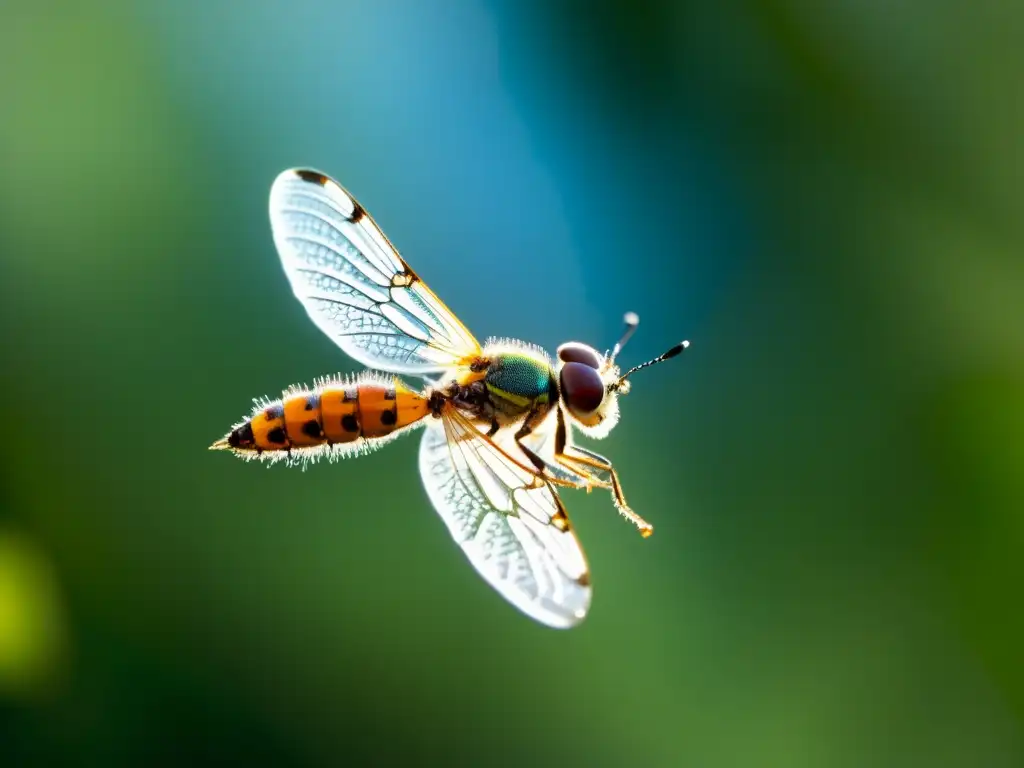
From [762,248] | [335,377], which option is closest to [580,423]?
[335,377]

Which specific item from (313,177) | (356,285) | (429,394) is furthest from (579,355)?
(313,177)

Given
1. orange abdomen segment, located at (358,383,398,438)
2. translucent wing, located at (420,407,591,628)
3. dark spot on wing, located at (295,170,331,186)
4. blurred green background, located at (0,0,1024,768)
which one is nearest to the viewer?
translucent wing, located at (420,407,591,628)

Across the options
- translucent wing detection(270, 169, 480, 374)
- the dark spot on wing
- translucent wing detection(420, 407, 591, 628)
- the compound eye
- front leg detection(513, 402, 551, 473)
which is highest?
the dark spot on wing

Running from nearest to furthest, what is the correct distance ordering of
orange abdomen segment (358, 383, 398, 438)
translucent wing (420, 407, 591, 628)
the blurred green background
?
translucent wing (420, 407, 591, 628) → orange abdomen segment (358, 383, 398, 438) → the blurred green background

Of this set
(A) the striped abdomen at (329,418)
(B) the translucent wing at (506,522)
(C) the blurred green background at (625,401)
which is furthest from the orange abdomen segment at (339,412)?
(C) the blurred green background at (625,401)

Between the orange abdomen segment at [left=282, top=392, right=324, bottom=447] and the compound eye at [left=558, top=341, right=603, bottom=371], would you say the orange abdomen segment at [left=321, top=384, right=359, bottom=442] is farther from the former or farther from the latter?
the compound eye at [left=558, top=341, right=603, bottom=371]

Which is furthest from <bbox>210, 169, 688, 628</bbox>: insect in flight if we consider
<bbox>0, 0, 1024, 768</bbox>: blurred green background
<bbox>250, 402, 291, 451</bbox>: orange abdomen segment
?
<bbox>0, 0, 1024, 768</bbox>: blurred green background
